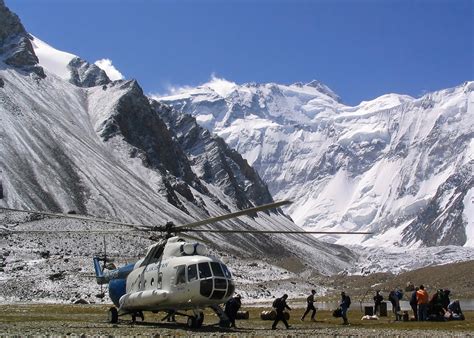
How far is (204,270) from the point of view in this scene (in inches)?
1307

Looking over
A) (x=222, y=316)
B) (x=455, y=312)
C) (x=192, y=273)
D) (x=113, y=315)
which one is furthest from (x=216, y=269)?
(x=455, y=312)

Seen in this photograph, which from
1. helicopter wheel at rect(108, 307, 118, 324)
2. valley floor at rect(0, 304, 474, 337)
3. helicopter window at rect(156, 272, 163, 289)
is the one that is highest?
helicopter window at rect(156, 272, 163, 289)

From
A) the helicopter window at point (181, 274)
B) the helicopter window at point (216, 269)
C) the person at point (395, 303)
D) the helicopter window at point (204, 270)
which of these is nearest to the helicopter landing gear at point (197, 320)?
the helicopter window at point (181, 274)

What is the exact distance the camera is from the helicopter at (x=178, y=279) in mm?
32875

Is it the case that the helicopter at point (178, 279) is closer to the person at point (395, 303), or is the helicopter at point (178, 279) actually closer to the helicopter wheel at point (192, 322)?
the helicopter wheel at point (192, 322)

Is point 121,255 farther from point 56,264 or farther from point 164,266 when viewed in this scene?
point 164,266

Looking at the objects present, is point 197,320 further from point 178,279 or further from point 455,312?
point 455,312

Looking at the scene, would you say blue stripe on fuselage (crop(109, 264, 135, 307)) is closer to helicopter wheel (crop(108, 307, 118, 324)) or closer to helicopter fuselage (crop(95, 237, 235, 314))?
helicopter fuselage (crop(95, 237, 235, 314))

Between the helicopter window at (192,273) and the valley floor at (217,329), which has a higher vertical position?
the helicopter window at (192,273)

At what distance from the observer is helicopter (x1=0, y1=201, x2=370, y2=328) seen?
32.9 m

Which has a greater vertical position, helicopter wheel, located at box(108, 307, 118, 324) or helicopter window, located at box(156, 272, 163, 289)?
helicopter window, located at box(156, 272, 163, 289)

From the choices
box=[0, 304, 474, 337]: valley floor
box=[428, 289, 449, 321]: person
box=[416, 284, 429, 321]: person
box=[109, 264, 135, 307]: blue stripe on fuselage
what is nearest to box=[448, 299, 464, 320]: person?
box=[428, 289, 449, 321]: person

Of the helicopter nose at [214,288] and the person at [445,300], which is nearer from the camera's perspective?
the helicopter nose at [214,288]

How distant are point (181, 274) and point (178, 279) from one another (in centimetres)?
32
